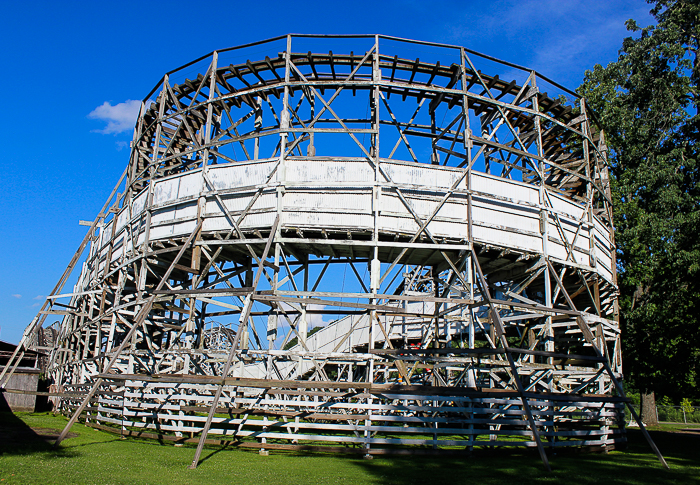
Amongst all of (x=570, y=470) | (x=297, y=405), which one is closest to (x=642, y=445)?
(x=570, y=470)

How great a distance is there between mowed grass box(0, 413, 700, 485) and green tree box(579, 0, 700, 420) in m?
11.9

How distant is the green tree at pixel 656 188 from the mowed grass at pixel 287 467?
39.0 feet

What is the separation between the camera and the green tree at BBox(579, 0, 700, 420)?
23703 mm

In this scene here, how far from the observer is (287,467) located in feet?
34.5

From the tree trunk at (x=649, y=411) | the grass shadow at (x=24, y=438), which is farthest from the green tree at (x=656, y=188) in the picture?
the grass shadow at (x=24, y=438)

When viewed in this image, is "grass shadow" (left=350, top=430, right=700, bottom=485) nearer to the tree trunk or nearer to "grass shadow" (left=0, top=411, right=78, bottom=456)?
"grass shadow" (left=0, top=411, right=78, bottom=456)

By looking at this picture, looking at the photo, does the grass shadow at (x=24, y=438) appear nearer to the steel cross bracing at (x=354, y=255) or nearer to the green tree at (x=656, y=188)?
the steel cross bracing at (x=354, y=255)

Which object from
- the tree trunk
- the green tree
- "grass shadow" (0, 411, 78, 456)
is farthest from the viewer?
the tree trunk

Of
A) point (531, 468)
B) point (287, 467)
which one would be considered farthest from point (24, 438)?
point (531, 468)

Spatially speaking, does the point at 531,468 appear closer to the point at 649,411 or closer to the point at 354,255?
the point at 354,255

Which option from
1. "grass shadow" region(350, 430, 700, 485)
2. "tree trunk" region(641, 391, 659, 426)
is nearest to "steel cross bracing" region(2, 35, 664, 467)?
"grass shadow" region(350, 430, 700, 485)

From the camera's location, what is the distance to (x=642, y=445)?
57.4ft

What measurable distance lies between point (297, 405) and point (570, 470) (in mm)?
6570

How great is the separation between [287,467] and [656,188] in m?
24.1
